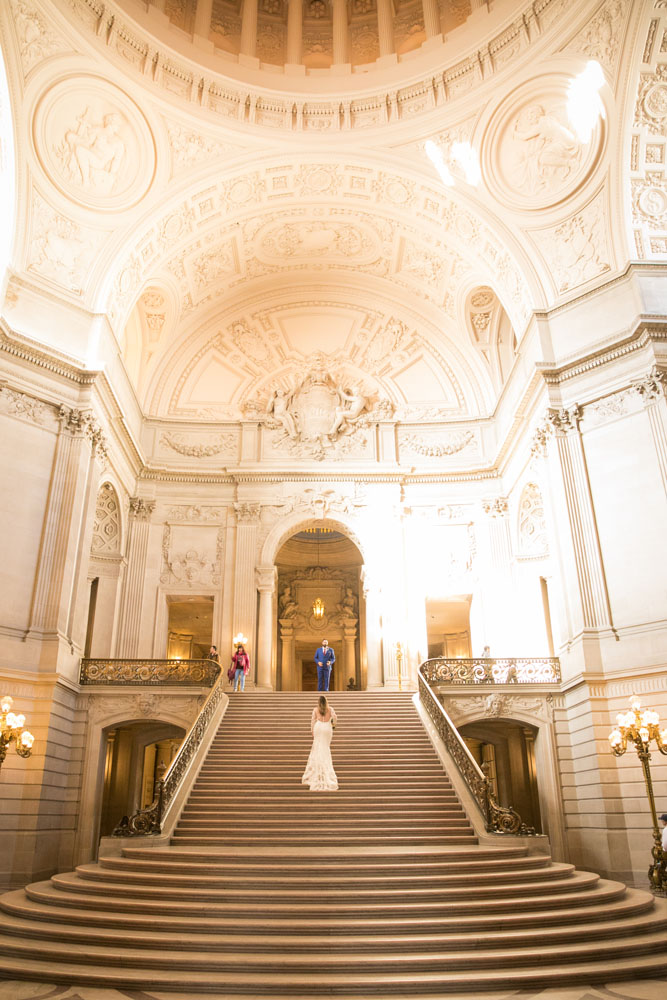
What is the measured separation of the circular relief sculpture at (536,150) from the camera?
16.1 metres

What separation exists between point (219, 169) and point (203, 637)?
13.9 meters

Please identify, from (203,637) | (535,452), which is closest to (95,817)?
(203,637)

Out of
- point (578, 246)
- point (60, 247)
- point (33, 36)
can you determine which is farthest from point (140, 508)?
point (578, 246)

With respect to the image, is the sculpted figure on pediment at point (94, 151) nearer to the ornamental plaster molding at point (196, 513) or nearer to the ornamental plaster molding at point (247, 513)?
the ornamental plaster molding at point (196, 513)

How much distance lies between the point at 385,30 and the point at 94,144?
7.22 meters

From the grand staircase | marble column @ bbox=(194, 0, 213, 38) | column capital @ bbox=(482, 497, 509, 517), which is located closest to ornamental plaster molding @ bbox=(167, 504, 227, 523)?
column capital @ bbox=(482, 497, 509, 517)

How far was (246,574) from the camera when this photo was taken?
781 inches

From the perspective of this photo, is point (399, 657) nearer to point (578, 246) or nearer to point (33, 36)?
point (578, 246)

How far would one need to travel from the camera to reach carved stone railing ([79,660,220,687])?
49.5ft

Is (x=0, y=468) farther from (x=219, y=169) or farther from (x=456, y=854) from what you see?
(x=456, y=854)

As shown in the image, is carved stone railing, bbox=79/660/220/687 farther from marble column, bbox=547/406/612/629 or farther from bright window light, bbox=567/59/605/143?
bright window light, bbox=567/59/605/143

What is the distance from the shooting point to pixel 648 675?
12.7 meters

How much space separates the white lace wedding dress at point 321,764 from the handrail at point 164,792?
1.91 meters

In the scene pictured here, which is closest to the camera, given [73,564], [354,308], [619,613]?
[619,613]
